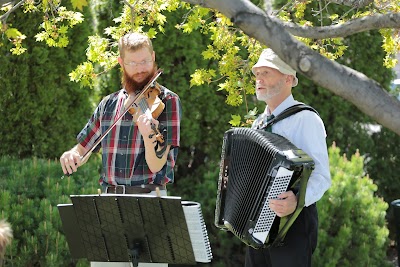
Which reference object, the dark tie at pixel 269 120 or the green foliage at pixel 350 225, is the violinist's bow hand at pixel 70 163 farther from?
the green foliage at pixel 350 225

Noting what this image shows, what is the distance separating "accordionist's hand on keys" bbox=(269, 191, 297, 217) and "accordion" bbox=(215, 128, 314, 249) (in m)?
0.02

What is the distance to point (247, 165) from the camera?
3977 mm

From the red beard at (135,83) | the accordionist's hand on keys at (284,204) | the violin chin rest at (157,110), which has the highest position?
the red beard at (135,83)

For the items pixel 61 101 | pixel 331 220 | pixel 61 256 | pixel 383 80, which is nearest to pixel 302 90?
pixel 383 80

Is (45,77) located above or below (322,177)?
below

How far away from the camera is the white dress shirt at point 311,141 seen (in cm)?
386

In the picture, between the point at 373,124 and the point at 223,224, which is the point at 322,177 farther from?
the point at 373,124

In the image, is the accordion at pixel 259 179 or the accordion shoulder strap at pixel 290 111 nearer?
the accordion at pixel 259 179

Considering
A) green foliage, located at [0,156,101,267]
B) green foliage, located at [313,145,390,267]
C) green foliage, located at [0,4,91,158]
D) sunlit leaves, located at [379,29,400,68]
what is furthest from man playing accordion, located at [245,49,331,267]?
green foliage, located at [0,4,91,158]

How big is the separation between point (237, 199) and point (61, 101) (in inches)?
125

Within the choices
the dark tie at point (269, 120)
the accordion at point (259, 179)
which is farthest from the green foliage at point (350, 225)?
the dark tie at point (269, 120)

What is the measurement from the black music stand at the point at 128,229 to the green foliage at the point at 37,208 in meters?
1.33

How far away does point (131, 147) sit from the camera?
4258mm

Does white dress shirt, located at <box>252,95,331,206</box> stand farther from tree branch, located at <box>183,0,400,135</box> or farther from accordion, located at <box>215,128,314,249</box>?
tree branch, located at <box>183,0,400,135</box>
